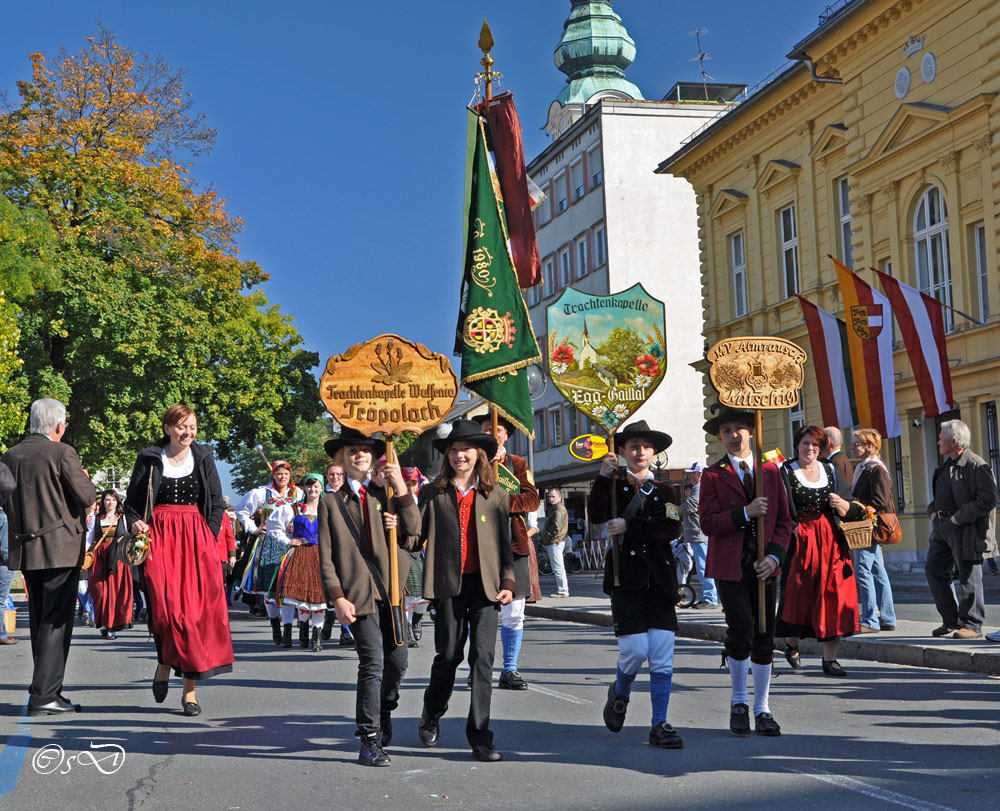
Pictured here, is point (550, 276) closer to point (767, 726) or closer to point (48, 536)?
point (48, 536)

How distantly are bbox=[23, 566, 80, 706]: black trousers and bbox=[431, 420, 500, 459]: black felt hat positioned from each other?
311 cm

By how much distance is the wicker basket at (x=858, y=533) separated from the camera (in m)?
11.3

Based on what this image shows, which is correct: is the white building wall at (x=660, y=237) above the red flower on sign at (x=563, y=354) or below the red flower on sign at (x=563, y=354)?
above

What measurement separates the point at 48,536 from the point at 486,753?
12.3ft

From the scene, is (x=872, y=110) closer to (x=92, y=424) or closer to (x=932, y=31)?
(x=932, y=31)

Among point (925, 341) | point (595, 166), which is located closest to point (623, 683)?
point (925, 341)

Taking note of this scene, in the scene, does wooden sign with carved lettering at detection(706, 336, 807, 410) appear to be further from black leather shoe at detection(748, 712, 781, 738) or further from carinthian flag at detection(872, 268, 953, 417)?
carinthian flag at detection(872, 268, 953, 417)

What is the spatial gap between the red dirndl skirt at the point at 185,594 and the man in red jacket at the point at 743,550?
3.21 metres

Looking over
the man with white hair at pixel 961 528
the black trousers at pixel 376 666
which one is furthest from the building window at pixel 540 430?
the black trousers at pixel 376 666

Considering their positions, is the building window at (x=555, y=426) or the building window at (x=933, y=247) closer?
the building window at (x=933, y=247)

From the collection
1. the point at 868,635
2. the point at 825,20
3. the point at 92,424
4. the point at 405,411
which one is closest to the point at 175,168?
the point at 92,424

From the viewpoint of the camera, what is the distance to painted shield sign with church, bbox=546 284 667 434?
14758 mm

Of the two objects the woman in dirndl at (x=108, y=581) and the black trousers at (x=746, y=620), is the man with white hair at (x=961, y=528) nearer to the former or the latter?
the black trousers at (x=746, y=620)

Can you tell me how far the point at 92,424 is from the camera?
121ft
